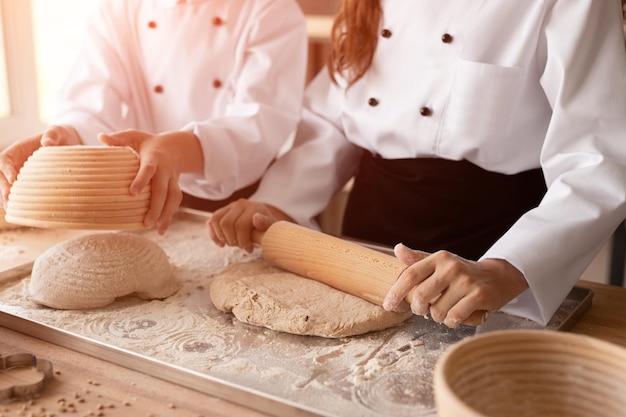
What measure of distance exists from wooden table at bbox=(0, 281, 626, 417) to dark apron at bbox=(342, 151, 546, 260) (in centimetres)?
38

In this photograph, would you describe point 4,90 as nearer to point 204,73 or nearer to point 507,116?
point 204,73

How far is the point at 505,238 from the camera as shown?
109 centimetres

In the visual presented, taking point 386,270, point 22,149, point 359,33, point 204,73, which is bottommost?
point 386,270

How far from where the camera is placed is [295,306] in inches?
41.9

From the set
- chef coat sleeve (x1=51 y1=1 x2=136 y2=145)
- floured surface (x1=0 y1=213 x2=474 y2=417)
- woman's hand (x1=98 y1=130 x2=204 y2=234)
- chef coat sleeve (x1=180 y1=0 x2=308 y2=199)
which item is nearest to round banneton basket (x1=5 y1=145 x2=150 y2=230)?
woman's hand (x1=98 y1=130 x2=204 y2=234)

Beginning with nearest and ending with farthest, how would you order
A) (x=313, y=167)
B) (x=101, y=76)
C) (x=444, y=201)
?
(x=444, y=201)
(x=313, y=167)
(x=101, y=76)

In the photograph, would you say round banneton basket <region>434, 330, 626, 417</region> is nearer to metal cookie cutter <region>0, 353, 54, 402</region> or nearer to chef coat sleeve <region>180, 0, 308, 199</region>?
metal cookie cutter <region>0, 353, 54, 402</region>

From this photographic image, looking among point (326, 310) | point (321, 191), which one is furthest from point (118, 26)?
point (326, 310)

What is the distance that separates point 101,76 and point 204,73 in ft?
0.78

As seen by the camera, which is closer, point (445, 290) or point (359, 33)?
Answer: point (445, 290)

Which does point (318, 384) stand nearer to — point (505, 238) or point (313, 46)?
point (505, 238)

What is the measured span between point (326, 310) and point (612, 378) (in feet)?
1.46

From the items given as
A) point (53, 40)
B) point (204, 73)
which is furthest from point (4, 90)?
point (204, 73)

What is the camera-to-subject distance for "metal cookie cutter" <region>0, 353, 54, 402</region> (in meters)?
0.86
